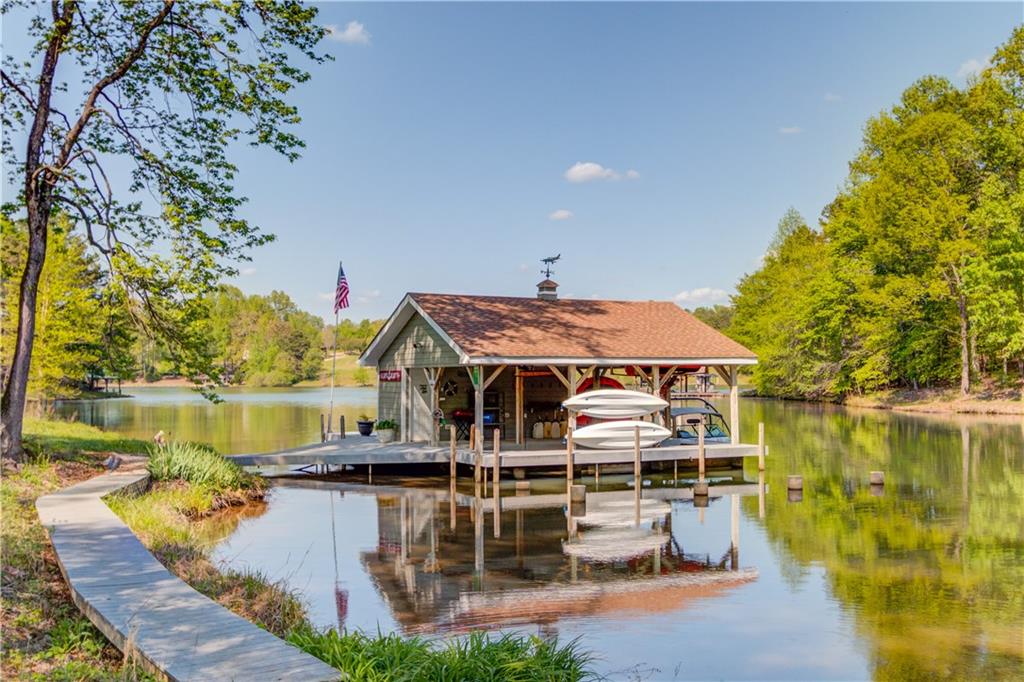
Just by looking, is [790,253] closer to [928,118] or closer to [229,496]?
[928,118]

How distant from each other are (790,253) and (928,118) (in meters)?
25.2

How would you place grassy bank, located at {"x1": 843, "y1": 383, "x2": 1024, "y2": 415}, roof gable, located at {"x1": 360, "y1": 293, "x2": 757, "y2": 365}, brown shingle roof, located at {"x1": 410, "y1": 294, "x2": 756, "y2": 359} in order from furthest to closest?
1. grassy bank, located at {"x1": 843, "y1": 383, "x2": 1024, "y2": 415}
2. brown shingle roof, located at {"x1": 410, "y1": 294, "x2": 756, "y2": 359}
3. roof gable, located at {"x1": 360, "y1": 293, "x2": 757, "y2": 365}

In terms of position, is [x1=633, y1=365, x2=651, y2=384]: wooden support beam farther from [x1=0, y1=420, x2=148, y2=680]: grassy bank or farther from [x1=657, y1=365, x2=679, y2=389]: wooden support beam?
[x1=0, y1=420, x2=148, y2=680]: grassy bank

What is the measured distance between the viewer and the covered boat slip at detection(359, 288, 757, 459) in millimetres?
21547

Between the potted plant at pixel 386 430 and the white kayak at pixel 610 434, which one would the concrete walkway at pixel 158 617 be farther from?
the potted plant at pixel 386 430

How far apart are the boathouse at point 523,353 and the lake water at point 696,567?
9.24 ft

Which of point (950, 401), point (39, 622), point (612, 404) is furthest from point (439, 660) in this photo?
point (950, 401)

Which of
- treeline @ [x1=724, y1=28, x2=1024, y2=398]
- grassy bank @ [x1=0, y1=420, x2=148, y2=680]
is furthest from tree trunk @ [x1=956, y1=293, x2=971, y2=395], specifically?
grassy bank @ [x1=0, y1=420, x2=148, y2=680]

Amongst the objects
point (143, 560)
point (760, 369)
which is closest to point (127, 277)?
point (143, 560)

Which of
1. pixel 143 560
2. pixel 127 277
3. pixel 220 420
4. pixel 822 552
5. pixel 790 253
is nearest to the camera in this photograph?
pixel 143 560

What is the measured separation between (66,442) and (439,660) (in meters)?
16.6

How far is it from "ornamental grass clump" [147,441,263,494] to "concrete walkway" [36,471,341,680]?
5638 mm

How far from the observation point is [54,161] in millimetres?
15695

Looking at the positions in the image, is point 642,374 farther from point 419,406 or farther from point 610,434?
point 419,406
